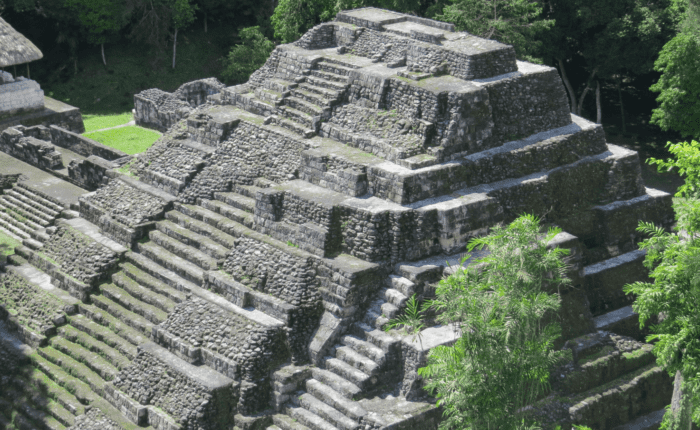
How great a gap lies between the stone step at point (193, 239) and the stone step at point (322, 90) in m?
5.15

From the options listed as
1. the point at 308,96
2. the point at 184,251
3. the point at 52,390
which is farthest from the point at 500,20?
the point at 52,390

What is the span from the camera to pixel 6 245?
28.3 m

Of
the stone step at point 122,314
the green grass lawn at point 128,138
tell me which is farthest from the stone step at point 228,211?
the green grass lawn at point 128,138

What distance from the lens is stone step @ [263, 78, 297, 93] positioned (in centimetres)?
2649

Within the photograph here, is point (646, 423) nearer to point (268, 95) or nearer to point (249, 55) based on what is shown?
point (268, 95)

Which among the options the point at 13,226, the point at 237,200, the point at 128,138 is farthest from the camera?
the point at 128,138

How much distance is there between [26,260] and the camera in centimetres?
2686

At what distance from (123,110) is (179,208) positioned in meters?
19.7

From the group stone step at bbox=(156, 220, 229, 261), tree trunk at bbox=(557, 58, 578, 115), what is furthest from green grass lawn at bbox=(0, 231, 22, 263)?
tree trunk at bbox=(557, 58, 578, 115)

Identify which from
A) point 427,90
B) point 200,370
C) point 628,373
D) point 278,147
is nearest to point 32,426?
point 200,370

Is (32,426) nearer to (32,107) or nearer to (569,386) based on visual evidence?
Answer: (569,386)

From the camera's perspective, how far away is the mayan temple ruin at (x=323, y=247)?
20078mm

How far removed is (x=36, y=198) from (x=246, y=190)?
30.6 feet

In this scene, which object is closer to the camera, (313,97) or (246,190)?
(246,190)
